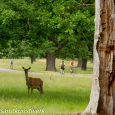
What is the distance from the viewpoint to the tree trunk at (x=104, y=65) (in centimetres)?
733

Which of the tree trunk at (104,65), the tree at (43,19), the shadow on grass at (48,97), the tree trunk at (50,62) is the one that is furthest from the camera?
the tree trunk at (50,62)

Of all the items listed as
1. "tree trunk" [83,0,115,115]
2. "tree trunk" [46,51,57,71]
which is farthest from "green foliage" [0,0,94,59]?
"tree trunk" [46,51,57,71]

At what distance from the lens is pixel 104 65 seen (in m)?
7.38

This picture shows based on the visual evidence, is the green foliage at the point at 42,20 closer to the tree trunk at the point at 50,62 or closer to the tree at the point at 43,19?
the tree at the point at 43,19

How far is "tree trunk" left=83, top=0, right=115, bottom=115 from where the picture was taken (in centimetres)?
733

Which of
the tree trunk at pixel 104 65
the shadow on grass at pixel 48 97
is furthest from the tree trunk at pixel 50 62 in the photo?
the tree trunk at pixel 104 65

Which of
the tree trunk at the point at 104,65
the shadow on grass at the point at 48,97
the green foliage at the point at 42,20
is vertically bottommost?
the shadow on grass at the point at 48,97

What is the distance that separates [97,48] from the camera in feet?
24.8

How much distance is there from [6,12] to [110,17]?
5.12 metres

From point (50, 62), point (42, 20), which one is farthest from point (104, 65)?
point (50, 62)

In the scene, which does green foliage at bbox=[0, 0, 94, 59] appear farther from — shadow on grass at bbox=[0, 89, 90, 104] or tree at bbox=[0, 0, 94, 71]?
shadow on grass at bbox=[0, 89, 90, 104]

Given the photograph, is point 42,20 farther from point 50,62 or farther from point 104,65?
point 50,62

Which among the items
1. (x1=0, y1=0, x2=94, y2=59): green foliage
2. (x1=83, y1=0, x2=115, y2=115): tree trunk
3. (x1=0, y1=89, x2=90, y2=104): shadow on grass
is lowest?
(x1=0, y1=89, x2=90, y2=104): shadow on grass

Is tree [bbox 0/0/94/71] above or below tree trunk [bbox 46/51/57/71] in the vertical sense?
above
